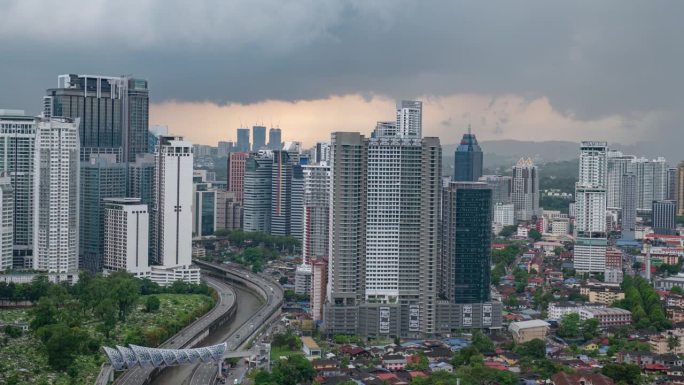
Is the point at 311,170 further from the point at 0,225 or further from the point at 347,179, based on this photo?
the point at 0,225

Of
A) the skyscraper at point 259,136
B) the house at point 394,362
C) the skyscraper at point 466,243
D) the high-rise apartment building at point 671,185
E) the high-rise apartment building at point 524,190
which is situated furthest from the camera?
the skyscraper at point 259,136

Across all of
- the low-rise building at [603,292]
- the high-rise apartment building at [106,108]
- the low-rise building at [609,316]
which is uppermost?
the high-rise apartment building at [106,108]

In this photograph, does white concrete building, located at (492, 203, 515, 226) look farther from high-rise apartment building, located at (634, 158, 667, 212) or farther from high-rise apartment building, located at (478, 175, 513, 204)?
high-rise apartment building, located at (634, 158, 667, 212)

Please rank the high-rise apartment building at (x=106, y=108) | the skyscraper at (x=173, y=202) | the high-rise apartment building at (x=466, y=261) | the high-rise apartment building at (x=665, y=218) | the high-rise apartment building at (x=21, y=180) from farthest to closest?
the high-rise apartment building at (x=665, y=218) < the high-rise apartment building at (x=106, y=108) < the skyscraper at (x=173, y=202) < the high-rise apartment building at (x=21, y=180) < the high-rise apartment building at (x=466, y=261)

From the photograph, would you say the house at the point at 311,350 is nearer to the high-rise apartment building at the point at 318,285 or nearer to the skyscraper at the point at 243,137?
the high-rise apartment building at the point at 318,285

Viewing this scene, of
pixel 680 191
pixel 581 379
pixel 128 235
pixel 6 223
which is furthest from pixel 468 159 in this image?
pixel 581 379

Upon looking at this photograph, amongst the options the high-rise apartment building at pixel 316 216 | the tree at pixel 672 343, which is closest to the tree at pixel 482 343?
the tree at pixel 672 343

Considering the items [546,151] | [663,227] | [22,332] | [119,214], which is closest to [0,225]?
[119,214]

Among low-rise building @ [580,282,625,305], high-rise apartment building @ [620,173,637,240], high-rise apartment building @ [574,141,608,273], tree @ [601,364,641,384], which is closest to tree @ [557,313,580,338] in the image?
low-rise building @ [580,282,625,305]
